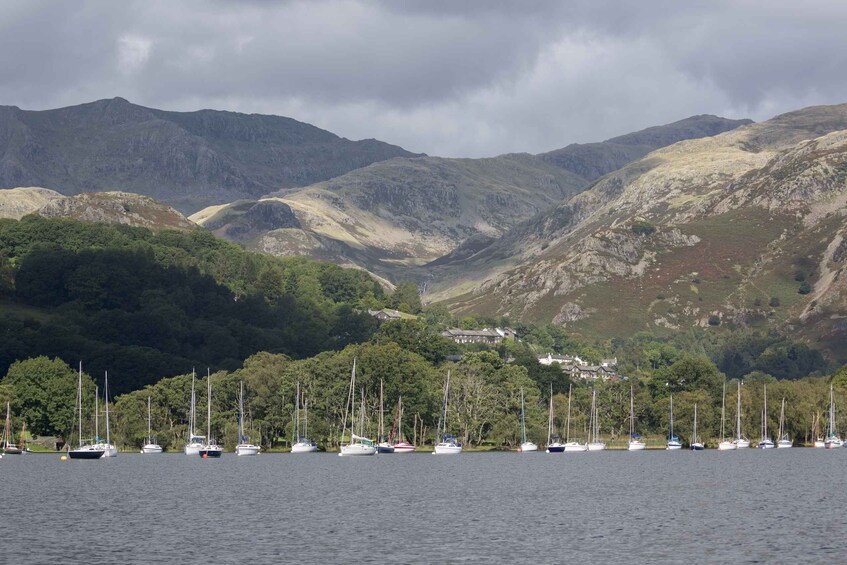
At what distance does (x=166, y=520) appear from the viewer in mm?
97500

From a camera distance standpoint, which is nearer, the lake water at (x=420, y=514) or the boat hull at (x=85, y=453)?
the lake water at (x=420, y=514)

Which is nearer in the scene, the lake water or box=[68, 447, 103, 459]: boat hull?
the lake water

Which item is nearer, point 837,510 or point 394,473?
point 837,510

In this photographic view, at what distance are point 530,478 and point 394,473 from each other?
65.9ft

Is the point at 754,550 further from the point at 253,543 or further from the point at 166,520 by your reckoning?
the point at 166,520

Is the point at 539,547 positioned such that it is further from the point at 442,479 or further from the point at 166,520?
the point at 442,479

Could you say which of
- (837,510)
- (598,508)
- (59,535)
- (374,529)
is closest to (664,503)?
(598,508)

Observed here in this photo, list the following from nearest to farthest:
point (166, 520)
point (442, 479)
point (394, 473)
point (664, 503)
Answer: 1. point (166, 520)
2. point (664, 503)
3. point (442, 479)
4. point (394, 473)

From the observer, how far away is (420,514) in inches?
4048

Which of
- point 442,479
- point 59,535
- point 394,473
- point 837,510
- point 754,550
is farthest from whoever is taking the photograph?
point 394,473

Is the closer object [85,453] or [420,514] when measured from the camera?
[420,514]

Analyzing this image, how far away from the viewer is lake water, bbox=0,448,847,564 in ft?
256

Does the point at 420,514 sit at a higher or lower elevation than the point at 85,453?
higher

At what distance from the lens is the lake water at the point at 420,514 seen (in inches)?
3073
